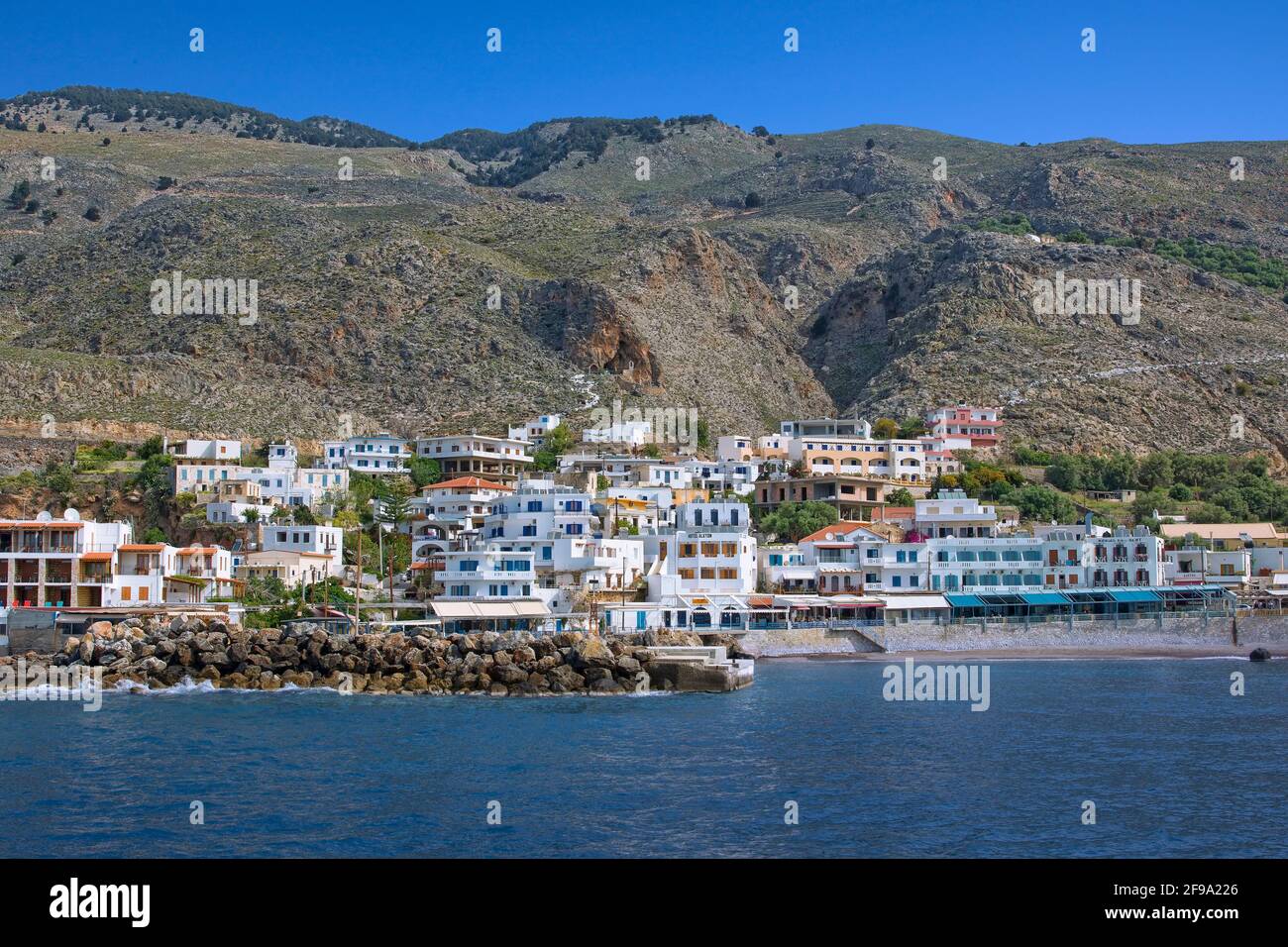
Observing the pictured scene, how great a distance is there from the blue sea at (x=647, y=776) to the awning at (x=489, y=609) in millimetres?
12891

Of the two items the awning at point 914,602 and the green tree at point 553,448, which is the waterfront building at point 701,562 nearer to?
the awning at point 914,602

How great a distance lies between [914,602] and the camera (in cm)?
6888

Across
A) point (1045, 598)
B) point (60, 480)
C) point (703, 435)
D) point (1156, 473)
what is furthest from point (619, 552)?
point (1156, 473)

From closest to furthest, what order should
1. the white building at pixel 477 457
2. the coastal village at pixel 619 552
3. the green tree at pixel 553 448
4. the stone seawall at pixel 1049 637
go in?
the coastal village at pixel 619 552, the stone seawall at pixel 1049 637, the white building at pixel 477 457, the green tree at pixel 553 448

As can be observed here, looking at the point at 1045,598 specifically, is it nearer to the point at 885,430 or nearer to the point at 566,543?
the point at 566,543

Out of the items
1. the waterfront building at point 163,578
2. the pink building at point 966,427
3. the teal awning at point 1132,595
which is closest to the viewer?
the waterfront building at point 163,578

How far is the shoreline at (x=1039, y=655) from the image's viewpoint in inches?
2512

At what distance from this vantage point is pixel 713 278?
441ft

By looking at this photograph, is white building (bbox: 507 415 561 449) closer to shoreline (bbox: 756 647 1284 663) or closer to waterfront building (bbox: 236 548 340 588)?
waterfront building (bbox: 236 548 340 588)

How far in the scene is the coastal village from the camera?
211 feet

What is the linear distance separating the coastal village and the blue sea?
15.9 m

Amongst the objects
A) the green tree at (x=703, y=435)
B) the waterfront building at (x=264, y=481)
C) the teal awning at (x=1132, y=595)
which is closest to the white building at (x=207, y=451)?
the waterfront building at (x=264, y=481)

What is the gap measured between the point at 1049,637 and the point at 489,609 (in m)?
25.8

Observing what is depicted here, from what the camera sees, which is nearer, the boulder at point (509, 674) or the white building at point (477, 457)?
the boulder at point (509, 674)
